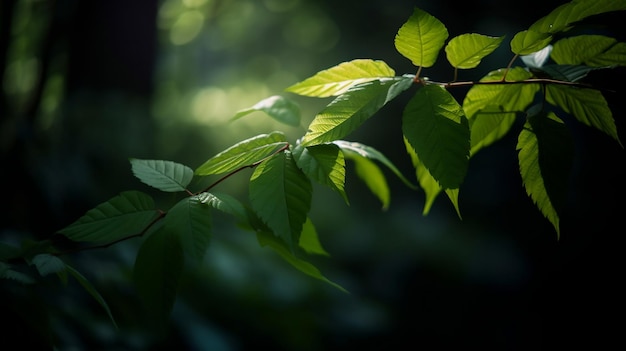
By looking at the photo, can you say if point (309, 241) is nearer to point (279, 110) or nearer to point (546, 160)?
point (279, 110)

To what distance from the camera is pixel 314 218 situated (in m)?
4.12

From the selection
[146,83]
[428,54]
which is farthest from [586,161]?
[428,54]

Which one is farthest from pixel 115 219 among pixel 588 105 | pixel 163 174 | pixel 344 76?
pixel 588 105

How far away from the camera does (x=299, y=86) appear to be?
579mm

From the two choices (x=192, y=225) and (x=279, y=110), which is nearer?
(x=192, y=225)

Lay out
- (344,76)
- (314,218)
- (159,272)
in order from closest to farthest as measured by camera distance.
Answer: (159,272) → (344,76) → (314,218)

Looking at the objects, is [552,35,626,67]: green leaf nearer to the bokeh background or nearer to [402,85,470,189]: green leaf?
[402,85,470,189]: green leaf

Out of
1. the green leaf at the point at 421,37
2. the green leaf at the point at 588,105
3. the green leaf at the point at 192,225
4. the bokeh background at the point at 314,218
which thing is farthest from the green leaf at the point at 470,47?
the bokeh background at the point at 314,218

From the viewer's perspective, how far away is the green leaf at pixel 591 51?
528 mm

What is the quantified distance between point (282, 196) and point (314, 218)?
3669mm

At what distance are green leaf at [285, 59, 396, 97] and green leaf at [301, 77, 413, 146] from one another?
0.16 ft

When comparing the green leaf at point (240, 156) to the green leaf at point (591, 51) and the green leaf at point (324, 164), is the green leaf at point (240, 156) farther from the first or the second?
the green leaf at point (591, 51)

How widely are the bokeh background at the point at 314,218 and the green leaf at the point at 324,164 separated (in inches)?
26.4

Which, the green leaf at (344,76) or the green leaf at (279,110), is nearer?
the green leaf at (344,76)
